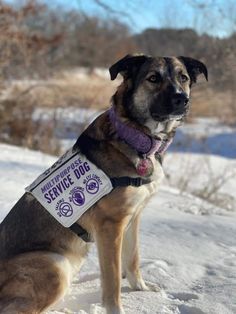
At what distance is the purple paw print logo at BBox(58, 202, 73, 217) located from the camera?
364 cm

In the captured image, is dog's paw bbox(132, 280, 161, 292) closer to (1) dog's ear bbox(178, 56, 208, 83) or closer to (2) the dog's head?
(2) the dog's head

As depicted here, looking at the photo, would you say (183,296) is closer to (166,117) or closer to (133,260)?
(133,260)

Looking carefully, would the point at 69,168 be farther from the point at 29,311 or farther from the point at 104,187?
the point at 29,311

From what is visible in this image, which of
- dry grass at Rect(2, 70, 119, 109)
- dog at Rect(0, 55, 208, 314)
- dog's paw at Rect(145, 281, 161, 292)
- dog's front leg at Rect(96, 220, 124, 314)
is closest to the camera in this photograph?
dog at Rect(0, 55, 208, 314)

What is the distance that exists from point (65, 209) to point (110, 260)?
0.47 meters

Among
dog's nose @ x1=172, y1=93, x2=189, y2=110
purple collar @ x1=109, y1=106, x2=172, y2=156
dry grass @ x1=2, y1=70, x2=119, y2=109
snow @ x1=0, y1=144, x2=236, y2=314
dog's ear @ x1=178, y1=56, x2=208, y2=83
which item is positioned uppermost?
dog's ear @ x1=178, y1=56, x2=208, y2=83

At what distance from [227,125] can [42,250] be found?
15930 millimetres

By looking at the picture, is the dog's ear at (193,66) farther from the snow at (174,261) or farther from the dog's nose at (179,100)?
the snow at (174,261)

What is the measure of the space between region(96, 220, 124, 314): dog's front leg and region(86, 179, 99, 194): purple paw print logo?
0.77 ft

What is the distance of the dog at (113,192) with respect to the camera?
339 cm

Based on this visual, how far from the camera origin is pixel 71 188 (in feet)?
12.2

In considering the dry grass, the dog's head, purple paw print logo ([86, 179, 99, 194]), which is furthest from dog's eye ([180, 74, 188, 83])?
the dry grass

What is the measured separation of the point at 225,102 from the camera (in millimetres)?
17500

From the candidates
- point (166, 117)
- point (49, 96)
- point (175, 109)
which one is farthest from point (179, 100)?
point (49, 96)
